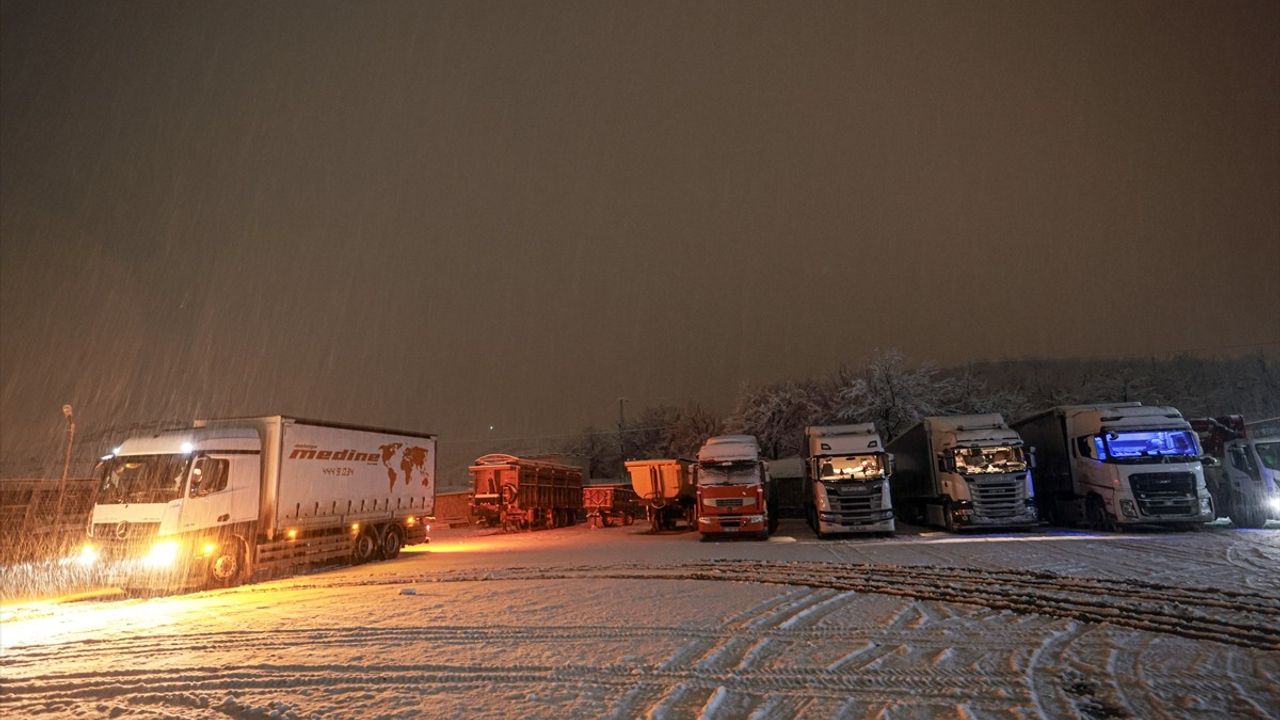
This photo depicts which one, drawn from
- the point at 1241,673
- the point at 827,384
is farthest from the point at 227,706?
the point at 827,384

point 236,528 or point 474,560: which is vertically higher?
point 236,528


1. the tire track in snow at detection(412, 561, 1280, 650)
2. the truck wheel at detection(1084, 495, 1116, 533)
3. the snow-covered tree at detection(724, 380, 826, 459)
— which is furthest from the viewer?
the snow-covered tree at detection(724, 380, 826, 459)

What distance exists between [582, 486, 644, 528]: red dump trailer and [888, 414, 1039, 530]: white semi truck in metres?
15.8

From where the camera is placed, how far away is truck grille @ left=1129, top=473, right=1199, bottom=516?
18.2m

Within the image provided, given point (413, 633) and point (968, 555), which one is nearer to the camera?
point (413, 633)

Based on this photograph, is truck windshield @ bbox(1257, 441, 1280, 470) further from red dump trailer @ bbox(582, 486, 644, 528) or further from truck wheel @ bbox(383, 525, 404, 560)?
truck wheel @ bbox(383, 525, 404, 560)

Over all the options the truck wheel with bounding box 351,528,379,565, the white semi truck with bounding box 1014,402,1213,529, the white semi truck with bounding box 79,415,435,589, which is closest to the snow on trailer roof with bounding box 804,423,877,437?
the white semi truck with bounding box 1014,402,1213,529

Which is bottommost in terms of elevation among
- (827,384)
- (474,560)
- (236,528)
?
(474,560)

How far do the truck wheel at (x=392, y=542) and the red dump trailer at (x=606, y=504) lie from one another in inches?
567

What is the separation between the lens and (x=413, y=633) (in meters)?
8.48

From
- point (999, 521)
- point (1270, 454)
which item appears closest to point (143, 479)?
point (999, 521)

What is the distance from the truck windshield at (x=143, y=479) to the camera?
553 inches

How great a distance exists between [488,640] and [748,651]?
3.00 m

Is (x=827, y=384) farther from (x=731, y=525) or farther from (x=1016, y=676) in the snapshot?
(x=1016, y=676)
